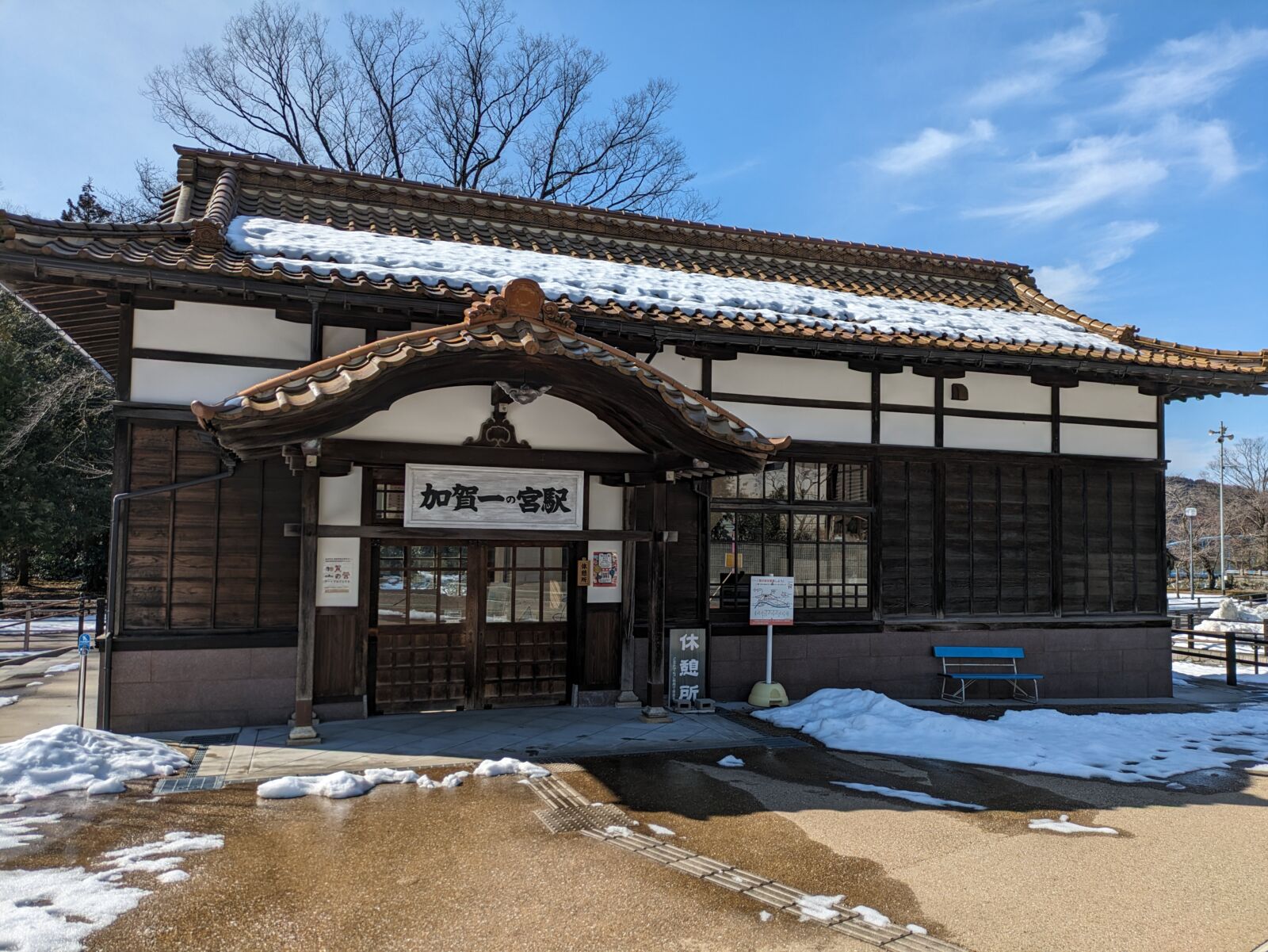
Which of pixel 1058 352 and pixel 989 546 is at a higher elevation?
pixel 1058 352

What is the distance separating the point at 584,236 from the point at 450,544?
588 centimetres

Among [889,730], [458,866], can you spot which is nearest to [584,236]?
[889,730]

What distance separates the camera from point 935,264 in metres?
13.8

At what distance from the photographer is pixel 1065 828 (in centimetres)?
561

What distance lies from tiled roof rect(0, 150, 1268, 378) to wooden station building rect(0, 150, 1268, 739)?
49mm

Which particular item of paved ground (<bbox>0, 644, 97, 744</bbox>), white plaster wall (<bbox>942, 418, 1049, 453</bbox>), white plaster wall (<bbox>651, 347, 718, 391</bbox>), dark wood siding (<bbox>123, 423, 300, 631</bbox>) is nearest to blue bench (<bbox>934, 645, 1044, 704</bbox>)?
white plaster wall (<bbox>942, 418, 1049, 453</bbox>)

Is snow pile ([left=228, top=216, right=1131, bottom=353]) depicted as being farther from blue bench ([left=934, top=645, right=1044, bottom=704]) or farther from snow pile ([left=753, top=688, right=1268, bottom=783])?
snow pile ([left=753, top=688, right=1268, bottom=783])

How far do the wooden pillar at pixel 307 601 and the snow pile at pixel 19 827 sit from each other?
6.98ft

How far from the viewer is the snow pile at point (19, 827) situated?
4.81 m

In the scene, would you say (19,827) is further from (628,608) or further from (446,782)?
(628,608)

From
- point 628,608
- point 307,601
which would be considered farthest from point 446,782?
point 628,608

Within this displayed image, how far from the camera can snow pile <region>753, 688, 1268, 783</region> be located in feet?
24.2

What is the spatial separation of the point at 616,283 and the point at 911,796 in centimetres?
641

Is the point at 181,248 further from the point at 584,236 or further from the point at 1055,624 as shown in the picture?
the point at 1055,624
